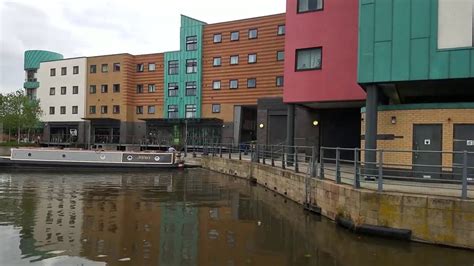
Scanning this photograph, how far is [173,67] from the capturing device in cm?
4784

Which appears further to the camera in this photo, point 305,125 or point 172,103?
point 172,103

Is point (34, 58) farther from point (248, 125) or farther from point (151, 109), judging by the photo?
point (248, 125)

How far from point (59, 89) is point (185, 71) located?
19670 mm

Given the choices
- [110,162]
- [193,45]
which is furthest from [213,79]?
[110,162]

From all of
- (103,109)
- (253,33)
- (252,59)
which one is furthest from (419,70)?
(103,109)

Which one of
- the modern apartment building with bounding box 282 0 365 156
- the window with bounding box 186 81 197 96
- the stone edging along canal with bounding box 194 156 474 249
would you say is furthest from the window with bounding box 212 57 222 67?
the stone edging along canal with bounding box 194 156 474 249

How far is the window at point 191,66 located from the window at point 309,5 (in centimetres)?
2597

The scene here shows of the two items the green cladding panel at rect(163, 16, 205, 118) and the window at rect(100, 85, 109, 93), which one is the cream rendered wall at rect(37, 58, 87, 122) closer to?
the window at rect(100, 85, 109, 93)

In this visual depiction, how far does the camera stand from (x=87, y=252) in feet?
26.5

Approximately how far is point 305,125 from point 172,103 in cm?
2334

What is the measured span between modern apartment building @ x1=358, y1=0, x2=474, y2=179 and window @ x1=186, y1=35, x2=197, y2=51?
110 feet

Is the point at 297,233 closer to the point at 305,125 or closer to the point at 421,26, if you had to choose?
the point at 421,26

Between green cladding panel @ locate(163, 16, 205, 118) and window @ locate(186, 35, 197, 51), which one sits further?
window @ locate(186, 35, 197, 51)

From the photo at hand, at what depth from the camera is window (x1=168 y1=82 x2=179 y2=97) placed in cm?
4733
